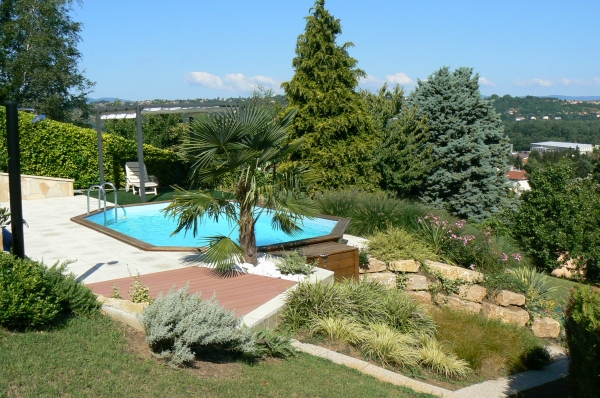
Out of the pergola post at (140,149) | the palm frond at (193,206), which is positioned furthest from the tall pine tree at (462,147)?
the palm frond at (193,206)

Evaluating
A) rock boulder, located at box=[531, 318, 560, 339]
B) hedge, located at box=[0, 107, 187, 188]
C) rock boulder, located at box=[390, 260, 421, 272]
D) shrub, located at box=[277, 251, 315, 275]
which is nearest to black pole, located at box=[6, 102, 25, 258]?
shrub, located at box=[277, 251, 315, 275]

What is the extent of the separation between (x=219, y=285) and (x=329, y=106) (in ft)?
31.3

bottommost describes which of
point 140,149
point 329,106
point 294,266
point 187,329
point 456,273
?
point 456,273

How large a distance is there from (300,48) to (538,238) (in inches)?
338

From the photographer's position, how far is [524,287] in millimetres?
10047

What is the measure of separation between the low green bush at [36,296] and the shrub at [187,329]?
30.4 inches

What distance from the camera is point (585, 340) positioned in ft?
15.7

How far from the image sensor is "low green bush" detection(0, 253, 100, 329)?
4891 mm

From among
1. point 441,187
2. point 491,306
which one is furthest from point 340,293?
point 441,187

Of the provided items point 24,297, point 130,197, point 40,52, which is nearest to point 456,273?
point 24,297

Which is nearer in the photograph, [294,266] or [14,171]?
[14,171]

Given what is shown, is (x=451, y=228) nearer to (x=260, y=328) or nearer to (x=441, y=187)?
(x=260, y=328)

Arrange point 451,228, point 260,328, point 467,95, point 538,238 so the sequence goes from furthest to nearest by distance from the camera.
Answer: point 467,95 < point 538,238 < point 451,228 < point 260,328

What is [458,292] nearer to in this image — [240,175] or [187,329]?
[240,175]
